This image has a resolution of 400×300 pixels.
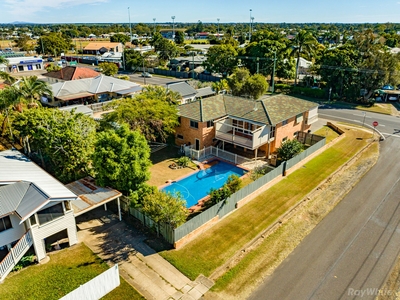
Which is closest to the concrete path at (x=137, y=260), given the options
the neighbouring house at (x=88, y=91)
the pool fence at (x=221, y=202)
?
the pool fence at (x=221, y=202)

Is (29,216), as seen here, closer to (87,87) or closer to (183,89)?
(183,89)

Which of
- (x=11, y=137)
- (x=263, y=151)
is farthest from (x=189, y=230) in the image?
(x=11, y=137)

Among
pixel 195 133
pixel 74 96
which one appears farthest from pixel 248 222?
pixel 74 96

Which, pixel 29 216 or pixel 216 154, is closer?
pixel 29 216

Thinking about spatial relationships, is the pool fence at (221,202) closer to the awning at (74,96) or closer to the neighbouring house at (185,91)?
the neighbouring house at (185,91)

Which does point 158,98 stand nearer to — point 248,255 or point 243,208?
point 243,208

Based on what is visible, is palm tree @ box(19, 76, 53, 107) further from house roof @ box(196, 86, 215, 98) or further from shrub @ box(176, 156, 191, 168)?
house roof @ box(196, 86, 215, 98)
